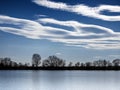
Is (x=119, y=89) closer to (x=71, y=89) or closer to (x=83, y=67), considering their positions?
(x=71, y=89)

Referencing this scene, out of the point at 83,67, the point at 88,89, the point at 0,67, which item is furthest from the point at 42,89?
the point at 83,67

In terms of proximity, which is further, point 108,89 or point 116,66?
point 116,66

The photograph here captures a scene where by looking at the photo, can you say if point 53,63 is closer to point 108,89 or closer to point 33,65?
point 33,65

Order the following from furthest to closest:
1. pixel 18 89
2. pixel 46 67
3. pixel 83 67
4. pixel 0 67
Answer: pixel 83 67, pixel 46 67, pixel 0 67, pixel 18 89

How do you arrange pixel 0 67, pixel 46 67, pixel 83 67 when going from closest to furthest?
pixel 0 67
pixel 46 67
pixel 83 67

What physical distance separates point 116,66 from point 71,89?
12869cm

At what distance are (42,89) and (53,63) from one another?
352ft

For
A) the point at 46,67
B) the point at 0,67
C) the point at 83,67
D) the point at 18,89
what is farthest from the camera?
the point at 83,67

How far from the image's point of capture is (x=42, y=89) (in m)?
37.3

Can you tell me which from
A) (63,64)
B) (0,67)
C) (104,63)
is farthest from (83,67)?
(0,67)

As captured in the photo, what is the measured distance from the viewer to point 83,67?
161 meters

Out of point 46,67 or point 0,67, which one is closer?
point 0,67

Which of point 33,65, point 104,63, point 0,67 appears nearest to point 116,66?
point 104,63

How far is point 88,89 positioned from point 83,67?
123421mm
